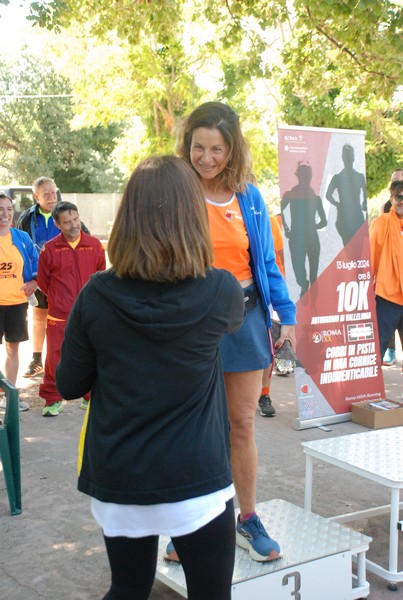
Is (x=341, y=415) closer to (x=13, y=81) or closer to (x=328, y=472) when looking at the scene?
(x=328, y=472)

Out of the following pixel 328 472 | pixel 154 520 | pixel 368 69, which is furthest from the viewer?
pixel 368 69

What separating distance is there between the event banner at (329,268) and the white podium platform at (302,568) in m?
2.80

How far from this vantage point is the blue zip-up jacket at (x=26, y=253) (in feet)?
22.0

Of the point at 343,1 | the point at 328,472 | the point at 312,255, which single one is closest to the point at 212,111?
the point at 328,472

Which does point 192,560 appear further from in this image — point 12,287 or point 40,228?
point 40,228

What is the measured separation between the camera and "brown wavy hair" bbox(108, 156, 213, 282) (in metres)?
1.95

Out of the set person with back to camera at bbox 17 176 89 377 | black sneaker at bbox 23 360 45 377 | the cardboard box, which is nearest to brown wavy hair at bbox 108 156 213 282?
the cardboard box

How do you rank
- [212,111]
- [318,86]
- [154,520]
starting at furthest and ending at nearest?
[318,86] < [212,111] < [154,520]

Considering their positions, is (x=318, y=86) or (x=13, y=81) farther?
(x=13, y=81)

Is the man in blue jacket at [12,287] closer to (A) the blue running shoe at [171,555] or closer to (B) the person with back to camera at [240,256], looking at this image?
(A) the blue running shoe at [171,555]

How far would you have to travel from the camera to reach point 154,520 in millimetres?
1968

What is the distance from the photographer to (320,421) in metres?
6.33

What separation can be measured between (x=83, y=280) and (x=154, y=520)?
4734mm

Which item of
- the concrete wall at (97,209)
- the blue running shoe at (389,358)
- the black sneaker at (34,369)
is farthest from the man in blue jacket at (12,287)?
the concrete wall at (97,209)
